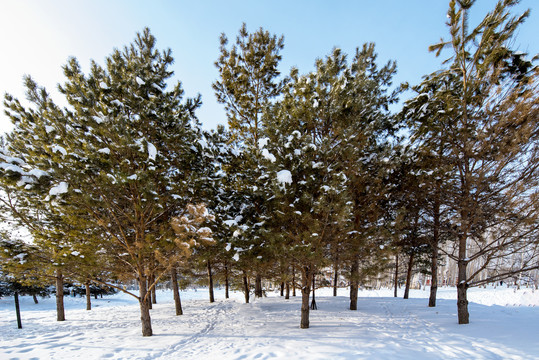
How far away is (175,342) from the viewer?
679cm

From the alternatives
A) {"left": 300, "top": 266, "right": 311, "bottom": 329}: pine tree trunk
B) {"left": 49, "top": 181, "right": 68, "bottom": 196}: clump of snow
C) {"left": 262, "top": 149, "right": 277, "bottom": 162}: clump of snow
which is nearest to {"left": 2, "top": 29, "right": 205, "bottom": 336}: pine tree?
{"left": 49, "top": 181, "right": 68, "bottom": 196}: clump of snow

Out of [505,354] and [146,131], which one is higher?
[146,131]

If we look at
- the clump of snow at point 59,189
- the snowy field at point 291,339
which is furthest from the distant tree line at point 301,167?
the snowy field at point 291,339

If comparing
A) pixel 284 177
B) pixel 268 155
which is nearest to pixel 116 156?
pixel 268 155

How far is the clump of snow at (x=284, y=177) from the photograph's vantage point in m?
6.68

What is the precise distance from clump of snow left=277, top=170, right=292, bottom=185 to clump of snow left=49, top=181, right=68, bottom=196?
17.5 ft

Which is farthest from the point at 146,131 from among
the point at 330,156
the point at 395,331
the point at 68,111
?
the point at 395,331

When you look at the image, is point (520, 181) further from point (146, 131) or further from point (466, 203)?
point (146, 131)

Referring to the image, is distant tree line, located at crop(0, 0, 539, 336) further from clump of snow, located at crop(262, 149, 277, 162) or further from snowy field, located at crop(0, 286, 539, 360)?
snowy field, located at crop(0, 286, 539, 360)

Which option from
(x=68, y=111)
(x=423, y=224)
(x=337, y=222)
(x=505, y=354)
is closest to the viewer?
(x=505, y=354)

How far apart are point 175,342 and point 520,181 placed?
11067 mm

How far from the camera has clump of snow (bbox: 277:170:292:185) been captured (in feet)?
21.9

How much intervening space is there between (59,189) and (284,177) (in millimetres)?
5590

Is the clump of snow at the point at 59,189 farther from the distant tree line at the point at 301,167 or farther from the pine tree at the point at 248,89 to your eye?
the pine tree at the point at 248,89
